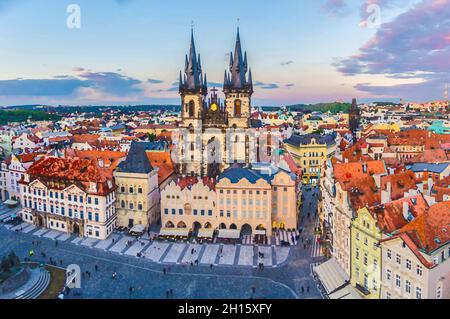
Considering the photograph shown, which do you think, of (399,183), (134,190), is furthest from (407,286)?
(134,190)

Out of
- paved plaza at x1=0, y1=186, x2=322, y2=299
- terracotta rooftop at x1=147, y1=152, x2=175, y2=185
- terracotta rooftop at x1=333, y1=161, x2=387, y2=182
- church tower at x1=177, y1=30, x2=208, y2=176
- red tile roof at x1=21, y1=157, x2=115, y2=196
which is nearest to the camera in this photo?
paved plaza at x1=0, y1=186, x2=322, y2=299

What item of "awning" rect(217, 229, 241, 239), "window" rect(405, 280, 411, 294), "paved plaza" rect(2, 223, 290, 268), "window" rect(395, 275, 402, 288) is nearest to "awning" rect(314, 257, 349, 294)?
"paved plaza" rect(2, 223, 290, 268)

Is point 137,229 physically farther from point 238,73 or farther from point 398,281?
point 238,73

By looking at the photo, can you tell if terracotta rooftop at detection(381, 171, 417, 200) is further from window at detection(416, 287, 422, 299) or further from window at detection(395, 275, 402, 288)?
window at detection(416, 287, 422, 299)

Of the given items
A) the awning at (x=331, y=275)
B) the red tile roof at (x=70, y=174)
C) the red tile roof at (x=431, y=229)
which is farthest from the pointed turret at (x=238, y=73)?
the red tile roof at (x=431, y=229)

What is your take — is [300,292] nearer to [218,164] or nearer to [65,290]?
[65,290]
